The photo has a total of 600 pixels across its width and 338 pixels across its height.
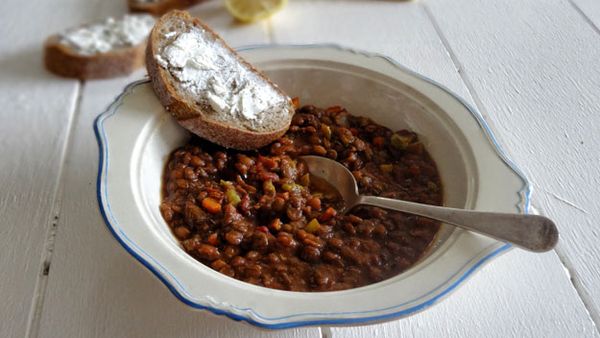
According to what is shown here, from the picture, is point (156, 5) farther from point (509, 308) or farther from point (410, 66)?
point (509, 308)

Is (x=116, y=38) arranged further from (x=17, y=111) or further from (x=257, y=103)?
(x=257, y=103)

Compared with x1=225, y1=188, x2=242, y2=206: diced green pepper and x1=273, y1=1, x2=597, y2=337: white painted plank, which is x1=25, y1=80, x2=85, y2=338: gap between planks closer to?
x1=225, y1=188, x2=242, y2=206: diced green pepper

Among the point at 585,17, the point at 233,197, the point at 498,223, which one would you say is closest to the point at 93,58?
the point at 233,197

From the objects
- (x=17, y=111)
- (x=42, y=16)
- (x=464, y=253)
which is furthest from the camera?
(x=42, y=16)

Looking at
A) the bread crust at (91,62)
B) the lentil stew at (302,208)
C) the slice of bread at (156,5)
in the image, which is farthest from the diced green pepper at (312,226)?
the slice of bread at (156,5)

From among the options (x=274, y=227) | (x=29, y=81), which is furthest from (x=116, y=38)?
(x=274, y=227)

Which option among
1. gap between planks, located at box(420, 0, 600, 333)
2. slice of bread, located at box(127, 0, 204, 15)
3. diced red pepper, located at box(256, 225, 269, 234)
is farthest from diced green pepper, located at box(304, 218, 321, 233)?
slice of bread, located at box(127, 0, 204, 15)

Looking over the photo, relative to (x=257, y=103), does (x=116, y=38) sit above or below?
below
